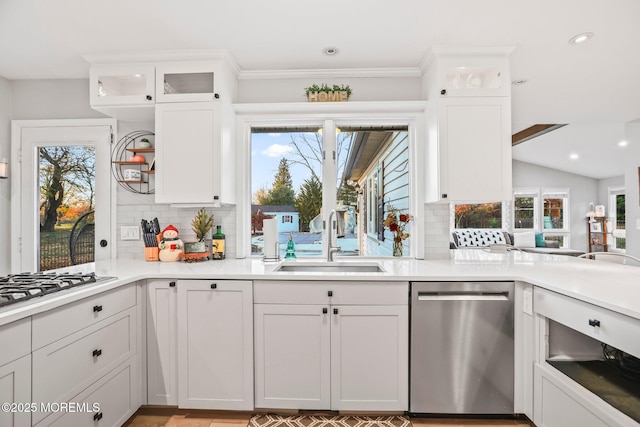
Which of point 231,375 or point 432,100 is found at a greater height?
point 432,100

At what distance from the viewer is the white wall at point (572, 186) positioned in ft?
29.5

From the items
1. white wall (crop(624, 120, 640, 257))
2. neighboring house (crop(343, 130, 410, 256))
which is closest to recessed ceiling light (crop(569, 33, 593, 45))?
neighboring house (crop(343, 130, 410, 256))

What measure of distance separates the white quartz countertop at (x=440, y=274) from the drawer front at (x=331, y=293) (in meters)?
0.04

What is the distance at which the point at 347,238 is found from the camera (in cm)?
274

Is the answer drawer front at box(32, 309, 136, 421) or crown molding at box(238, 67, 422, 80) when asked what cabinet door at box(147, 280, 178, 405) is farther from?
crown molding at box(238, 67, 422, 80)

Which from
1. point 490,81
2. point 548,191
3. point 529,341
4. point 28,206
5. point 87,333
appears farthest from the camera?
point 548,191

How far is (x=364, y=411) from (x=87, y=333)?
154cm

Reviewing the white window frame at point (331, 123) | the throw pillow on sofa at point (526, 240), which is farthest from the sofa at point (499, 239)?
the white window frame at point (331, 123)

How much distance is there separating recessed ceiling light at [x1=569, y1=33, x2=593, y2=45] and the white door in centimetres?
341

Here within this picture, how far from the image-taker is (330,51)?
89.6 inches

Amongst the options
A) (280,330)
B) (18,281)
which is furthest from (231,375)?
(18,281)

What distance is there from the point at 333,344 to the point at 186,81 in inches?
82.7

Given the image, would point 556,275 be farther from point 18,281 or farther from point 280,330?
point 18,281

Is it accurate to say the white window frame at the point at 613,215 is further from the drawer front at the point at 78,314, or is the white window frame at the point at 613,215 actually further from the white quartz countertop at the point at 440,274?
the drawer front at the point at 78,314
